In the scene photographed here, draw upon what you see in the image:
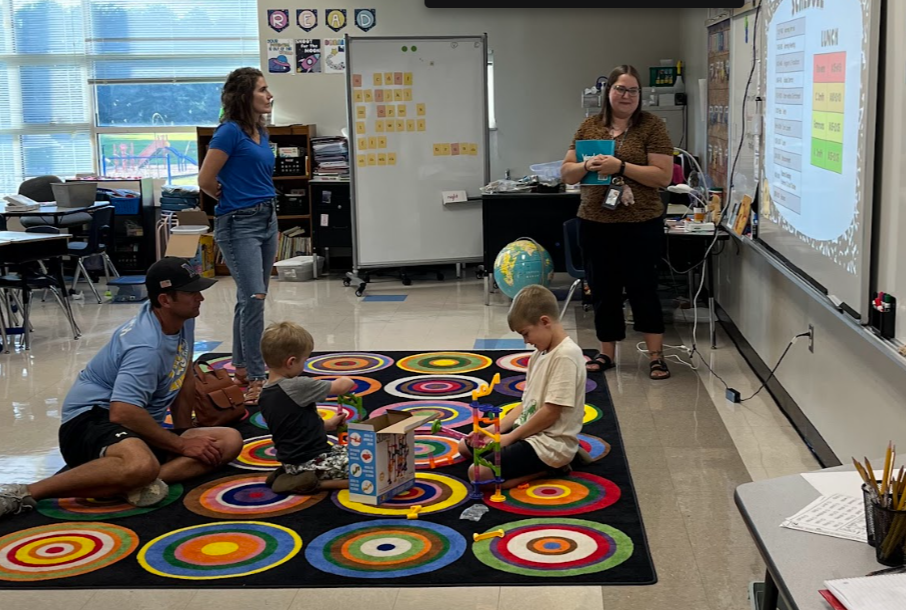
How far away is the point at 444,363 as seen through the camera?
5.84 m

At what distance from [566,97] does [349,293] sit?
272 centimetres

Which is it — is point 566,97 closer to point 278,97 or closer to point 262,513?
point 278,97

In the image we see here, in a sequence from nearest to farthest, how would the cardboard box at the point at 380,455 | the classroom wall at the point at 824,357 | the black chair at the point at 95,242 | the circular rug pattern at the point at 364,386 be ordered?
the classroom wall at the point at 824,357 → the cardboard box at the point at 380,455 → the circular rug pattern at the point at 364,386 → the black chair at the point at 95,242

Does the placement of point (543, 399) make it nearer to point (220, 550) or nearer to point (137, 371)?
point (220, 550)

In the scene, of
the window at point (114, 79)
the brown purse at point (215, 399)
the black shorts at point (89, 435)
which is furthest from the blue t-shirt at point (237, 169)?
the window at point (114, 79)

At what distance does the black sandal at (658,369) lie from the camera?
5.37 m

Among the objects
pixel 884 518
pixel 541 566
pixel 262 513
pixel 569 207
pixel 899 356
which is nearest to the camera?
pixel 884 518

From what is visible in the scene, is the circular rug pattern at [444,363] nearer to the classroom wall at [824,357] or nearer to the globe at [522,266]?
the globe at [522,266]

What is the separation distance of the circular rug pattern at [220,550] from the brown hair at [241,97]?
2.17 m

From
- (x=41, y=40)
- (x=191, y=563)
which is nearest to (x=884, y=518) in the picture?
(x=191, y=563)

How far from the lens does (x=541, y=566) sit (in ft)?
10.4

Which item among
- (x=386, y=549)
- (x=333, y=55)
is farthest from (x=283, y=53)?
(x=386, y=549)

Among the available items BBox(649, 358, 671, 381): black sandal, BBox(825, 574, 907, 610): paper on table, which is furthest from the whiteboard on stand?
BBox(825, 574, 907, 610): paper on table

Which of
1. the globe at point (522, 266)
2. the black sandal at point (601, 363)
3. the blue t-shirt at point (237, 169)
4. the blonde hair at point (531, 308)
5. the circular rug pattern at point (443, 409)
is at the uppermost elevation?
the blue t-shirt at point (237, 169)
